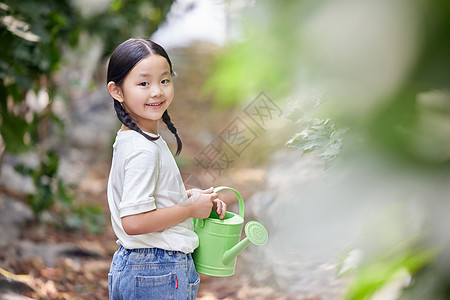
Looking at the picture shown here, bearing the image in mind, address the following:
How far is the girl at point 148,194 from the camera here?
925mm

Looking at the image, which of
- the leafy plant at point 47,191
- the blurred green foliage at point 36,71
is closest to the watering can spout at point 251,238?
the blurred green foliage at point 36,71

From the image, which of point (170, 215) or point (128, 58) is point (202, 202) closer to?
point (170, 215)

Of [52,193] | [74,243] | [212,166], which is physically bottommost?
[74,243]

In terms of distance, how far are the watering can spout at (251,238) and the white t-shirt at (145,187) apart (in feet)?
0.24

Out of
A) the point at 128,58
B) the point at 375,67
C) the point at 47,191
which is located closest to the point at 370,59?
the point at 375,67

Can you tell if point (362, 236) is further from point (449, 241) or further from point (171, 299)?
point (171, 299)

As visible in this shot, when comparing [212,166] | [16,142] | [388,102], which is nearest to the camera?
[388,102]

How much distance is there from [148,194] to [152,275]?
0.61 feet

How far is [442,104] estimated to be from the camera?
8.9 inches

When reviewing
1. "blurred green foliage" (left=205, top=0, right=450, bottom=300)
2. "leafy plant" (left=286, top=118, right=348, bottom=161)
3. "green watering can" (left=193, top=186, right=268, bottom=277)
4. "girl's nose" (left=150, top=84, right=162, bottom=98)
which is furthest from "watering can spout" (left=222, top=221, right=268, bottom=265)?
"blurred green foliage" (left=205, top=0, right=450, bottom=300)

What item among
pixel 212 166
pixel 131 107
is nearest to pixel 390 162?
pixel 212 166

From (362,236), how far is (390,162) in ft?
0.24

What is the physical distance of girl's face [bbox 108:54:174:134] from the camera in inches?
36.7

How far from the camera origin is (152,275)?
1.00 metres
